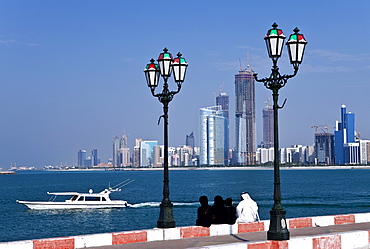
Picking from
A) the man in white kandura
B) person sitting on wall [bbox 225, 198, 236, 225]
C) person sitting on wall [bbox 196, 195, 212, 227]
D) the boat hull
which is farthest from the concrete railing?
the boat hull

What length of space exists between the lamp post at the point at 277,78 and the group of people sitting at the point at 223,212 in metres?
3.35

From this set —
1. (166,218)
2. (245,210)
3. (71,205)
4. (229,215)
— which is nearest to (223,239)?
(229,215)

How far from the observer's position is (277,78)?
13.9 metres

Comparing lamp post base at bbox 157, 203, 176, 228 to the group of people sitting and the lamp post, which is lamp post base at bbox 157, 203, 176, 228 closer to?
the group of people sitting

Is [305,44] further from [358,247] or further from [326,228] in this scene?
[326,228]

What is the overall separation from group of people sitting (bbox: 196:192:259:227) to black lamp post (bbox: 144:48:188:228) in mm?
944

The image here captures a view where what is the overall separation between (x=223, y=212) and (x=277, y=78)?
489 cm

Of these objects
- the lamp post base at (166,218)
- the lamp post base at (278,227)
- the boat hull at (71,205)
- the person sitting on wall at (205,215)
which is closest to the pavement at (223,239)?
the person sitting on wall at (205,215)

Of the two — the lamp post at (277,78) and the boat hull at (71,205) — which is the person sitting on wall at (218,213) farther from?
the boat hull at (71,205)

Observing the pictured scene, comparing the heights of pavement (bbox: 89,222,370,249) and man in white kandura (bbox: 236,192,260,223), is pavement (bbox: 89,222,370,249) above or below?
below

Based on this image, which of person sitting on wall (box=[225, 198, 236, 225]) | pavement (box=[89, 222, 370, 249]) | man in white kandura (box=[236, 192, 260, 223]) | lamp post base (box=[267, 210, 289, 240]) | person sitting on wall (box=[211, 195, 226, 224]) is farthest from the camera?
man in white kandura (box=[236, 192, 260, 223])

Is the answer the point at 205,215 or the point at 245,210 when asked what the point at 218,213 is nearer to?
the point at 205,215

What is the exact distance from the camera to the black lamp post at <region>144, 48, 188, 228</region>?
1677 centimetres

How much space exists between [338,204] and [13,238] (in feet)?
126
